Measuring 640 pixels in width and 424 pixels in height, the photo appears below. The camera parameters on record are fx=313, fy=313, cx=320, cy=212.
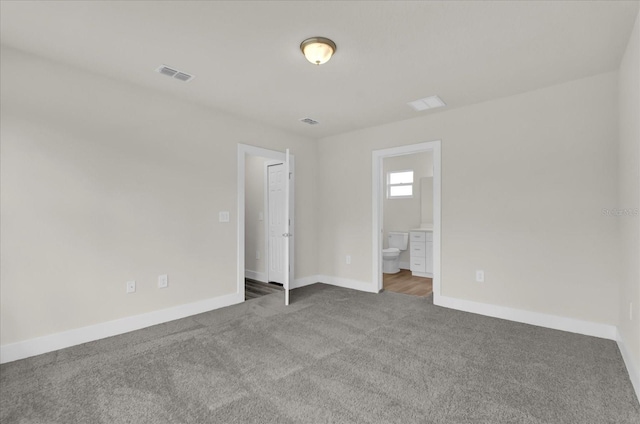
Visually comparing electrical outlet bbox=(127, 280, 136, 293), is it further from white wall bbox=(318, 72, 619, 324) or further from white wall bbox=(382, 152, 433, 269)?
white wall bbox=(382, 152, 433, 269)

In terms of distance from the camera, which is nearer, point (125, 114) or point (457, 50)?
point (457, 50)

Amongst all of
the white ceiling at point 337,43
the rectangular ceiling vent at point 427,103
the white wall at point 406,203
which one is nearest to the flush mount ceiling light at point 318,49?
the white ceiling at point 337,43

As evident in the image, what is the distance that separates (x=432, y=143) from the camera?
13.3 ft

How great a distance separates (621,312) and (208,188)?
169 inches

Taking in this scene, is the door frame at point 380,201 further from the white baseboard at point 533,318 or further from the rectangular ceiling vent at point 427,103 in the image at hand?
the rectangular ceiling vent at point 427,103

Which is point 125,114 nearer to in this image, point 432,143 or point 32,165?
point 32,165

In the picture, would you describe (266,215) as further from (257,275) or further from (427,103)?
(427,103)

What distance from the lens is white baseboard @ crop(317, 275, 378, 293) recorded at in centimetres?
473

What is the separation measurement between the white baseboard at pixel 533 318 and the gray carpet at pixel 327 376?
13 cm

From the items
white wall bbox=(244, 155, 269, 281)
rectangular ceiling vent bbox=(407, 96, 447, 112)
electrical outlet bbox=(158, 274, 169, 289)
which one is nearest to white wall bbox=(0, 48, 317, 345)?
electrical outlet bbox=(158, 274, 169, 289)

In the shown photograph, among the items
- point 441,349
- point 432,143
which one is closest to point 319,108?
point 432,143

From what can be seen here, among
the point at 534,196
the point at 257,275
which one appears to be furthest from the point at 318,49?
the point at 257,275

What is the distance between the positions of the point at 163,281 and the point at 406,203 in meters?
4.89

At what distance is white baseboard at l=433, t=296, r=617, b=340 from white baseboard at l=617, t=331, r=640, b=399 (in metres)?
0.21
